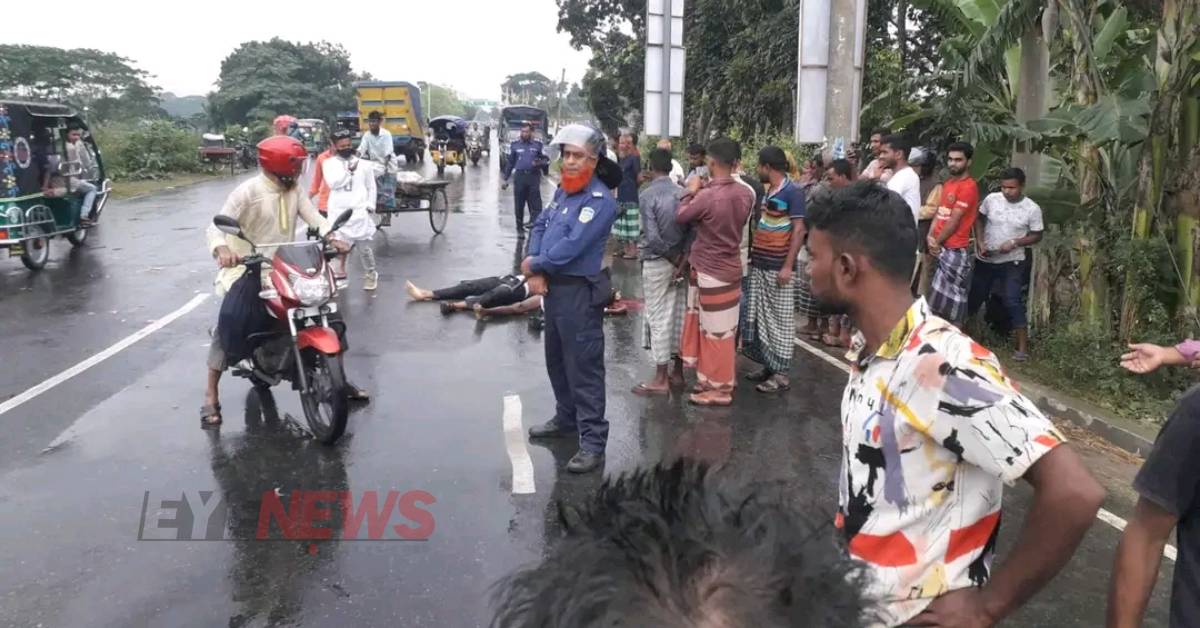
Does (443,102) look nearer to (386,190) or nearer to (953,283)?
(386,190)

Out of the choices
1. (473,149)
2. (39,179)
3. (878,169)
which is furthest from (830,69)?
(473,149)

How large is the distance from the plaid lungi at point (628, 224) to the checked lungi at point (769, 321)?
17.2 ft

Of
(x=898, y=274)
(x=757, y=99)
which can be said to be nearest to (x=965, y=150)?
(x=898, y=274)

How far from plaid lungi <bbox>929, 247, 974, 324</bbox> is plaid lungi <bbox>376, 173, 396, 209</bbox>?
28.6 feet

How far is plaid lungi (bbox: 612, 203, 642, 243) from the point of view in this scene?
38.9 feet

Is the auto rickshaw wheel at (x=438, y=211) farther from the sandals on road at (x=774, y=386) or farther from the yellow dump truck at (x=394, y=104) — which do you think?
the yellow dump truck at (x=394, y=104)

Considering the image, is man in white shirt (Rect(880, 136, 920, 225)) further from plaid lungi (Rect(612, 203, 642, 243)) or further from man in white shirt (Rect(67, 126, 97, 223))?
man in white shirt (Rect(67, 126, 97, 223))

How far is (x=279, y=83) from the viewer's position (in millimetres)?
51531

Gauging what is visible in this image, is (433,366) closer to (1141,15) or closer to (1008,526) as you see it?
(1008,526)

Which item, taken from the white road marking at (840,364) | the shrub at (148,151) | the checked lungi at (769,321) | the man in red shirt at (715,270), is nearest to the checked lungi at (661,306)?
the man in red shirt at (715,270)

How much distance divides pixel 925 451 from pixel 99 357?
700 cm

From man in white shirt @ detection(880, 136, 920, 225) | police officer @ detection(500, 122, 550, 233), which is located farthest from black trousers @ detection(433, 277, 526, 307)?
police officer @ detection(500, 122, 550, 233)

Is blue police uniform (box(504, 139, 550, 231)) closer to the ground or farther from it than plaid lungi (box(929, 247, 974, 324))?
farther from it

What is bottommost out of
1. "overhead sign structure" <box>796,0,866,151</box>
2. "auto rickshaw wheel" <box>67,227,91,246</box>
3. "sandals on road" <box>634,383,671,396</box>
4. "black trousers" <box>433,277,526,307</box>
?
"sandals on road" <box>634,383,671,396</box>
